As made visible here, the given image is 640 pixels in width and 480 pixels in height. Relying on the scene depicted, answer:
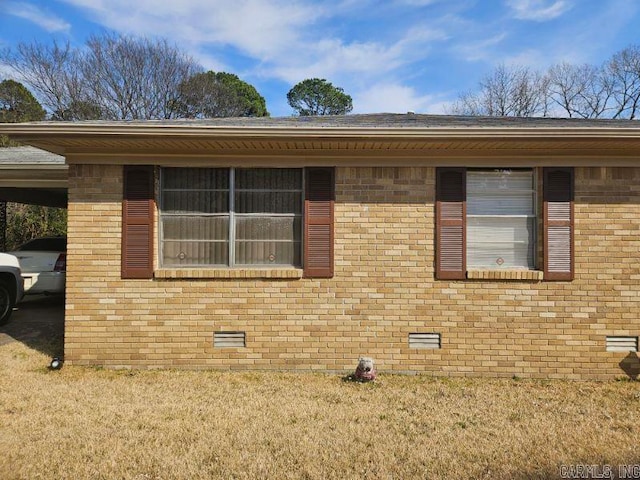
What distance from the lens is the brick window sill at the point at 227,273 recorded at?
18.0 ft

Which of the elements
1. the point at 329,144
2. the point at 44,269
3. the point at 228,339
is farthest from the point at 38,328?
the point at 329,144

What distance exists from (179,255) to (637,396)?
548 cm

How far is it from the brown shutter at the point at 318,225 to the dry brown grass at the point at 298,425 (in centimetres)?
133

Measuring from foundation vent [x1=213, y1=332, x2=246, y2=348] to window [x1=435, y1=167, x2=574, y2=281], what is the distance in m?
2.57

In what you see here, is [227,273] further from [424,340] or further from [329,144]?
[424,340]

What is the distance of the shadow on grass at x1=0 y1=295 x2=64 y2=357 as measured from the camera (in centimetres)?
611

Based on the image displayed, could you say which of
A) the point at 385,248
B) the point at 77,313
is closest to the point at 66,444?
the point at 77,313

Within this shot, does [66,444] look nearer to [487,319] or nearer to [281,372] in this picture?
[281,372]

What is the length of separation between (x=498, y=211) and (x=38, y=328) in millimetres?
6806

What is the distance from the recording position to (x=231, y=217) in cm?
559

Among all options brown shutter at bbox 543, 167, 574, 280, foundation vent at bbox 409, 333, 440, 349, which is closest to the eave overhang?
brown shutter at bbox 543, 167, 574, 280

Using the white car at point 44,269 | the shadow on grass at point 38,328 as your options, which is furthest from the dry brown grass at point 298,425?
the white car at point 44,269

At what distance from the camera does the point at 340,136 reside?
4.94 meters

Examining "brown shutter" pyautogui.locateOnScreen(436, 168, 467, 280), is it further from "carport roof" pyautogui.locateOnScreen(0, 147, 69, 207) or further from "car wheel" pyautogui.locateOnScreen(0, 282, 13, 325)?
"car wheel" pyautogui.locateOnScreen(0, 282, 13, 325)
